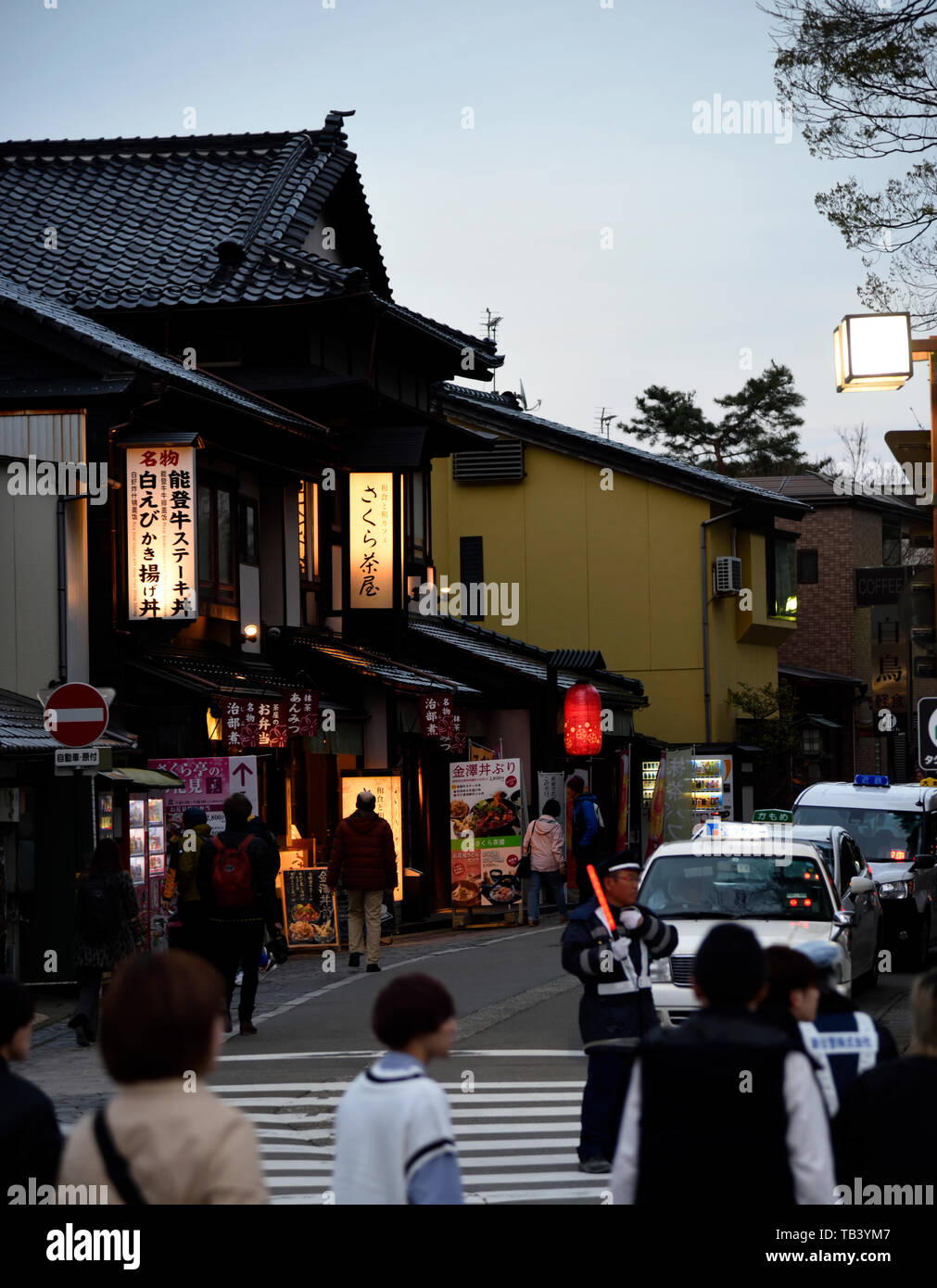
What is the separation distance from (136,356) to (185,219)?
804 centimetres

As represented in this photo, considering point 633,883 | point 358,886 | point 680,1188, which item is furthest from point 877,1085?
point 358,886

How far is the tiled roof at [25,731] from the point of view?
679 inches

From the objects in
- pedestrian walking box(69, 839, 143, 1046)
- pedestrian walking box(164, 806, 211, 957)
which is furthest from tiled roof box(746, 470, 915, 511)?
pedestrian walking box(69, 839, 143, 1046)

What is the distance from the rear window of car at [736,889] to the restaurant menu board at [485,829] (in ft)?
37.5

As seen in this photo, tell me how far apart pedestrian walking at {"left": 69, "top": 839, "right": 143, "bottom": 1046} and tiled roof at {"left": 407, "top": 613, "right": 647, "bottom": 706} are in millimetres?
16465

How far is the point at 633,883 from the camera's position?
985 centimetres

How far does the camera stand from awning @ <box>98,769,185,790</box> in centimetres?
1884

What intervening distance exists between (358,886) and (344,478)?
11.8 metres

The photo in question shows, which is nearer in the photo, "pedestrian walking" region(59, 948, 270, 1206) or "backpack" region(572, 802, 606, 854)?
"pedestrian walking" region(59, 948, 270, 1206)

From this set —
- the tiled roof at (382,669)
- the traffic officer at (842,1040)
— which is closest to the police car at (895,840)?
the tiled roof at (382,669)

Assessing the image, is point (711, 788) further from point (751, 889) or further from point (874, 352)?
point (874, 352)

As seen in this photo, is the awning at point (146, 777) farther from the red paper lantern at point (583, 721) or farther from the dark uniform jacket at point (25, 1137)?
the dark uniform jacket at point (25, 1137)

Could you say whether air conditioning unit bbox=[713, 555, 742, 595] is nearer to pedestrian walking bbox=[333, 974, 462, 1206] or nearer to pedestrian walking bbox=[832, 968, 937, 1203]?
pedestrian walking bbox=[832, 968, 937, 1203]
